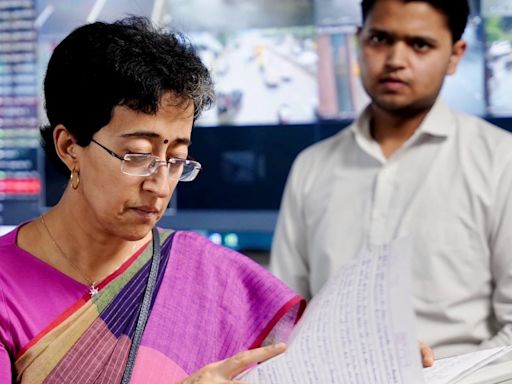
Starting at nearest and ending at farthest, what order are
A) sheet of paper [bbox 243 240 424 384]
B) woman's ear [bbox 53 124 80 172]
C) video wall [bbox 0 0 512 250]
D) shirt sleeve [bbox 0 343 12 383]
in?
Result: sheet of paper [bbox 243 240 424 384] → shirt sleeve [bbox 0 343 12 383] → woman's ear [bbox 53 124 80 172] → video wall [bbox 0 0 512 250]

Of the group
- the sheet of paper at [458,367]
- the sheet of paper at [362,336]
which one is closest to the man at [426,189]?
the sheet of paper at [458,367]

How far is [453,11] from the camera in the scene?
6.82 feet

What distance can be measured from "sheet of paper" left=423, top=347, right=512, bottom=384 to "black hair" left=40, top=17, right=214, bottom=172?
57 centimetres

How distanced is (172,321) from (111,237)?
0.60ft

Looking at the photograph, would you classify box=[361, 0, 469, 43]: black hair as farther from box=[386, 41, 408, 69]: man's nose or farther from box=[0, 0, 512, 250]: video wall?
box=[0, 0, 512, 250]: video wall

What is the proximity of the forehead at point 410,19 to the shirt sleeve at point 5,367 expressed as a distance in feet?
4.08

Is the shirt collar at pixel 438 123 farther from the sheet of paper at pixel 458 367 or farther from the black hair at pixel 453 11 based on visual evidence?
the sheet of paper at pixel 458 367

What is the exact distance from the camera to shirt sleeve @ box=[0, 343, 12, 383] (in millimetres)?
1236

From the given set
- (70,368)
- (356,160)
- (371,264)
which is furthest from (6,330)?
(356,160)

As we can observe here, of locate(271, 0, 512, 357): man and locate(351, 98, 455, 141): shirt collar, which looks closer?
locate(271, 0, 512, 357): man

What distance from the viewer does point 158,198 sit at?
4.36ft

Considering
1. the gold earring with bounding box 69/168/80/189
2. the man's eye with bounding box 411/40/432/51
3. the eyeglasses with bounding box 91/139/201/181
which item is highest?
the man's eye with bounding box 411/40/432/51

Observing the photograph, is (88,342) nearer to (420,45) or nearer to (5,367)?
(5,367)

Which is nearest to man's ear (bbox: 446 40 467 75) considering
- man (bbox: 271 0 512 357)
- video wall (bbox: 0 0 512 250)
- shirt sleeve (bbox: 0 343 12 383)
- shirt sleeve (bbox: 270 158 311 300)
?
man (bbox: 271 0 512 357)
